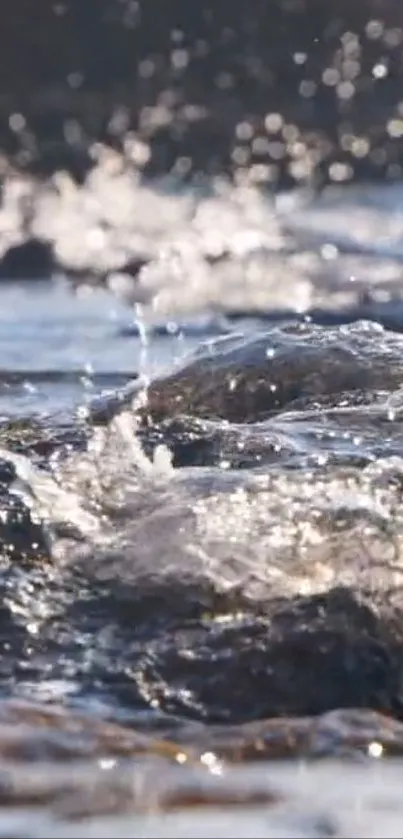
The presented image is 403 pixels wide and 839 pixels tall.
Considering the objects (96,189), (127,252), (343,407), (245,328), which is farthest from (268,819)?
(96,189)

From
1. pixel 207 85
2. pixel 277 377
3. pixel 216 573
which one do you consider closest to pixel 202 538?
pixel 216 573

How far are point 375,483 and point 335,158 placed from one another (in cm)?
1252

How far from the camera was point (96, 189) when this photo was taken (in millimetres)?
14812

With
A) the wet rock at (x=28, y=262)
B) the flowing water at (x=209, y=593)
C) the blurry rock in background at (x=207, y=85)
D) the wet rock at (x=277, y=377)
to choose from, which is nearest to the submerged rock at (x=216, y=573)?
the flowing water at (x=209, y=593)

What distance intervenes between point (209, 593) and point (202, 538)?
6.8 inches

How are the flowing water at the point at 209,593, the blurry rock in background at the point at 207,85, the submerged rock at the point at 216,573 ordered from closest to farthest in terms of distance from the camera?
the flowing water at the point at 209,593 < the submerged rock at the point at 216,573 < the blurry rock in background at the point at 207,85

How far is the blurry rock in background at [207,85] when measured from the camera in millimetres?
17094

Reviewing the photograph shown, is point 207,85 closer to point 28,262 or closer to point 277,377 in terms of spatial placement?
point 28,262

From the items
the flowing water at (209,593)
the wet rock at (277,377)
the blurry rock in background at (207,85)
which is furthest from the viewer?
the blurry rock in background at (207,85)

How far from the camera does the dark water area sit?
10.5 ft

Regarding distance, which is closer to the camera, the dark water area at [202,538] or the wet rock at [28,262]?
the dark water area at [202,538]

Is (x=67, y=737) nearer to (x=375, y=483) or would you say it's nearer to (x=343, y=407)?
(x=375, y=483)

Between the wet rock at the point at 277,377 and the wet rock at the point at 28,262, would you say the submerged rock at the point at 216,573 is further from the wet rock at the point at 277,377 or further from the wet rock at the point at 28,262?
the wet rock at the point at 28,262

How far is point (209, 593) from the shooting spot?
13.2 feet
